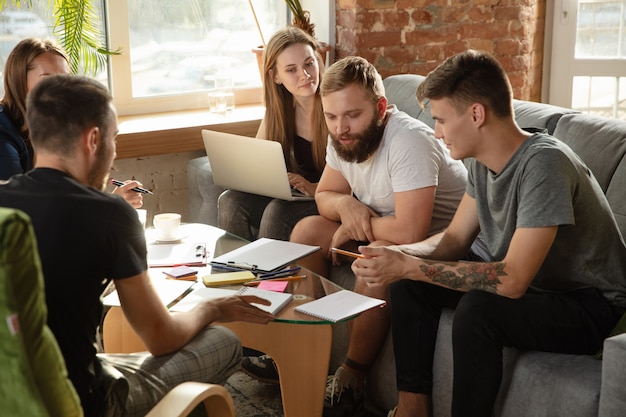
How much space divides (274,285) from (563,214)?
31.2 inches

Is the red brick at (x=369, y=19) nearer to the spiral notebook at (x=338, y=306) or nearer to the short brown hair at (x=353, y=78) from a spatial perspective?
the short brown hair at (x=353, y=78)

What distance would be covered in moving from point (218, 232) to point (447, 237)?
0.83m

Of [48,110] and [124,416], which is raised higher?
[48,110]

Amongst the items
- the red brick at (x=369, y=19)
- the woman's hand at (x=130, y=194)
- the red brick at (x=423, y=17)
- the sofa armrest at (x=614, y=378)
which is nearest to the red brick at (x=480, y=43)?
the red brick at (x=423, y=17)

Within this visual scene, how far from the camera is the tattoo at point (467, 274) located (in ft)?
6.79

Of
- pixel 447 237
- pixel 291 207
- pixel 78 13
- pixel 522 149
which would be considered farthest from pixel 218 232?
pixel 78 13

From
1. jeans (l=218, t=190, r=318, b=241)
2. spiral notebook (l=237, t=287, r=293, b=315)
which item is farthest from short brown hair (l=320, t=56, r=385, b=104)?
spiral notebook (l=237, t=287, r=293, b=315)

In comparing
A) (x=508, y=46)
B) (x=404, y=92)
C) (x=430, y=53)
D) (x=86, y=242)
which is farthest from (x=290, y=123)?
(x=86, y=242)

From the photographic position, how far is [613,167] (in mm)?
2426

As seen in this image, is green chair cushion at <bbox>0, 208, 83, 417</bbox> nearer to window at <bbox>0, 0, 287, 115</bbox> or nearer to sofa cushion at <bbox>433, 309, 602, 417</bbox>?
sofa cushion at <bbox>433, 309, 602, 417</bbox>

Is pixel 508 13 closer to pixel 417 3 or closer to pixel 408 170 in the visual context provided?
pixel 417 3

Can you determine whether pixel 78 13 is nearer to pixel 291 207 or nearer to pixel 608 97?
pixel 291 207

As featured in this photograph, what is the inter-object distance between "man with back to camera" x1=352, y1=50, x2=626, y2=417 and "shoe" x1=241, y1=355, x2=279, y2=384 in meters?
0.59

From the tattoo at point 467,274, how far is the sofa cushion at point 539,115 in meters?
0.79
